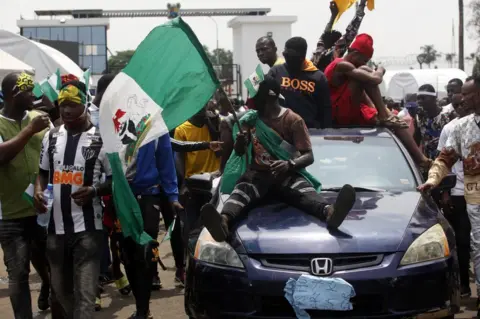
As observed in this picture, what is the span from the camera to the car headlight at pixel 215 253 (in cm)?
556

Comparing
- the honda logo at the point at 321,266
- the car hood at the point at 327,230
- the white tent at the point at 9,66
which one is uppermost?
the white tent at the point at 9,66

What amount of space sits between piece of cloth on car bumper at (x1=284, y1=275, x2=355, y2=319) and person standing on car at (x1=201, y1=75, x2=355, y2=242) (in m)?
0.71

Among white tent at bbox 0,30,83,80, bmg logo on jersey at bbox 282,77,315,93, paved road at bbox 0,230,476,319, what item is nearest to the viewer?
paved road at bbox 0,230,476,319

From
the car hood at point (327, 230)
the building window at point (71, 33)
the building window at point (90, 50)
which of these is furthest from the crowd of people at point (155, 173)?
the building window at point (71, 33)

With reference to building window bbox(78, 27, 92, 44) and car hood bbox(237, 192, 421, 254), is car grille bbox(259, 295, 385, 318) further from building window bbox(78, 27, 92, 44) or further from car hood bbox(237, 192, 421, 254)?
building window bbox(78, 27, 92, 44)

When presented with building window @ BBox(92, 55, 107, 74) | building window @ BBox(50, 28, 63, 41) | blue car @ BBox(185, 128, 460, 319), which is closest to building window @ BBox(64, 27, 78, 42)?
building window @ BBox(50, 28, 63, 41)

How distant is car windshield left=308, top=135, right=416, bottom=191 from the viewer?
22.1 feet

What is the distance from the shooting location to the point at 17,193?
661 centimetres

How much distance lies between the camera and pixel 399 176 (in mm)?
6785

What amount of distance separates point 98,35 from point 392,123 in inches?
2731

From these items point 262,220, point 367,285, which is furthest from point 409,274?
point 262,220

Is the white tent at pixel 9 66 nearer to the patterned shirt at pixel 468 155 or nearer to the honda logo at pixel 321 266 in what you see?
the patterned shirt at pixel 468 155

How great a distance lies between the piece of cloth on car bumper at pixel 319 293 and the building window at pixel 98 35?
68.9 metres

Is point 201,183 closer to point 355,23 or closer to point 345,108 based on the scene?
point 345,108
